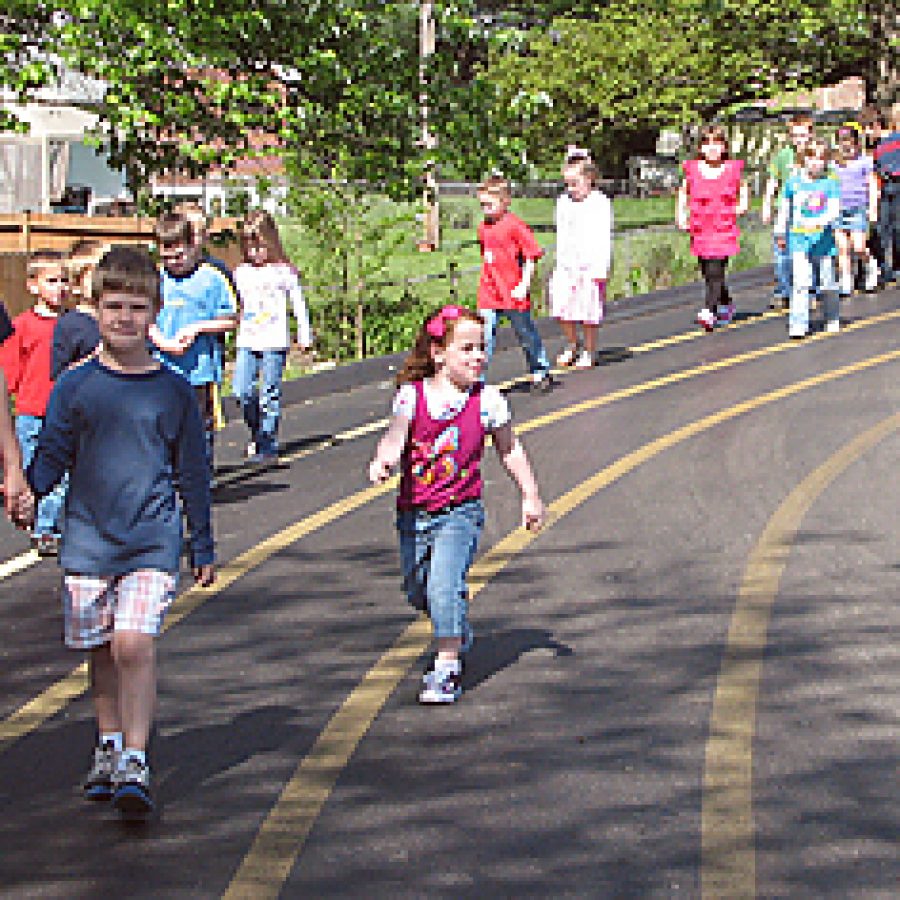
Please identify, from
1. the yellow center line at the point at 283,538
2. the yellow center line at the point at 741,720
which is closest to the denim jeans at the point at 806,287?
the yellow center line at the point at 283,538

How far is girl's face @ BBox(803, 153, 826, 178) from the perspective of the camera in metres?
17.6

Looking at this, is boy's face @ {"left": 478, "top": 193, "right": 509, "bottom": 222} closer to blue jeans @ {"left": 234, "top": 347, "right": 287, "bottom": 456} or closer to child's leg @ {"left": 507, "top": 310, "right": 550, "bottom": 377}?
child's leg @ {"left": 507, "top": 310, "right": 550, "bottom": 377}

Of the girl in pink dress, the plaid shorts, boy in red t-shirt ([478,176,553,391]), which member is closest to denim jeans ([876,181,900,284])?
the girl in pink dress

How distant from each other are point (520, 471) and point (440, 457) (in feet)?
1.04

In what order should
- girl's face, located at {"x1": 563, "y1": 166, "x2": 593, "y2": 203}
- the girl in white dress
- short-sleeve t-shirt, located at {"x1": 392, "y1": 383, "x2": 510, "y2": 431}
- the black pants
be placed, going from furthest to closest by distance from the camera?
the black pants < the girl in white dress < girl's face, located at {"x1": 563, "y1": 166, "x2": 593, "y2": 203} < short-sleeve t-shirt, located at {"x1": 392, "y1": 383, "x2": 510, "y2": 431}

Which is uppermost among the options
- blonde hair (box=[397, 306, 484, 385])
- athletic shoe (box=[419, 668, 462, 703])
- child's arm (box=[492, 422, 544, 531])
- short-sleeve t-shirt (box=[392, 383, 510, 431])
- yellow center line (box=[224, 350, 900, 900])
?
blonde hair (box=[397, 306, 484, 385])

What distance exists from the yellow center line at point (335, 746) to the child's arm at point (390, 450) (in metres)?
0.86

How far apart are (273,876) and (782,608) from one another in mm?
3605

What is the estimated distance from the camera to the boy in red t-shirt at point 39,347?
10.5 metres

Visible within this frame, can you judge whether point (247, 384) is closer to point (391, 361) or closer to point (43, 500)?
point (43, 500)

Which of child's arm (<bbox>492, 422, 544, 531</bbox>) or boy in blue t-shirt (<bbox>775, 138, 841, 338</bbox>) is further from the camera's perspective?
boy in blue t-shirt (<bbox>775, 138, 841, 338</bbox>)

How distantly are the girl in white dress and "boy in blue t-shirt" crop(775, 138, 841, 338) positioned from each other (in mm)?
1965

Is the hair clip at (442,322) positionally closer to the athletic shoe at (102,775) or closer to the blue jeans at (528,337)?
the athletic shoe at (102,775)

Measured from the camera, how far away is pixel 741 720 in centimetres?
726
